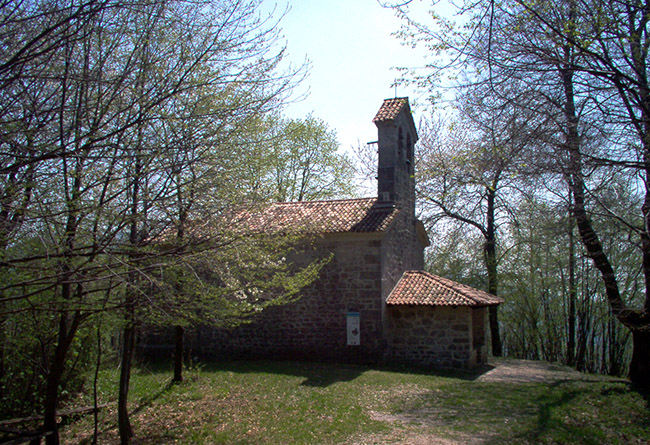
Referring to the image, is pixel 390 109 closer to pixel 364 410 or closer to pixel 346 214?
pixel 346 214

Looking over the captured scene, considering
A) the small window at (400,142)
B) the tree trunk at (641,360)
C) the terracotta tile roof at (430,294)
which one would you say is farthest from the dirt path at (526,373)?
the small window at (400,142)

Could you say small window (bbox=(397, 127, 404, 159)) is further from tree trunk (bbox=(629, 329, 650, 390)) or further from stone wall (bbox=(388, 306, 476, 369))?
tree trunk (bbox=(629, 329, 650, 390))

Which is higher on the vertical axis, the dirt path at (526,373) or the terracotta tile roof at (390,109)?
the terracotta tile roof at (390,109)

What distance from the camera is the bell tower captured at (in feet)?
49.3

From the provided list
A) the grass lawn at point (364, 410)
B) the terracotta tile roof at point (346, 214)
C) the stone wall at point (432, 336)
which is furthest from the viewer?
the terracotta tile roof at point (346, 214)

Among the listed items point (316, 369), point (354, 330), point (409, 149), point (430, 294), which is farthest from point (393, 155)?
point (316, 369)

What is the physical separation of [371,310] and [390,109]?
6666 mm

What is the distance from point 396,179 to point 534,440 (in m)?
9.49

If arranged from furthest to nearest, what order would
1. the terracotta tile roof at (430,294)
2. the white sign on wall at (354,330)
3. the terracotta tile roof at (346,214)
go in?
1. the terracotta tile roof at (346,214)
2. the white sign on wall at (354,330)
3. the terracotta tile roof at (430,294)

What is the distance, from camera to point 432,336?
1351 cm

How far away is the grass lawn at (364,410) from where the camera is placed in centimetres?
718

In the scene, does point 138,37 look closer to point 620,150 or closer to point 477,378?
point 620,150

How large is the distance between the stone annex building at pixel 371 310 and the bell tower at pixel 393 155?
0.11ft

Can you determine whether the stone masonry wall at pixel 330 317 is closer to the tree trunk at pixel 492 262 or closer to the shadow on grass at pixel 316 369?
the shadow on grass at pixel 316 369
